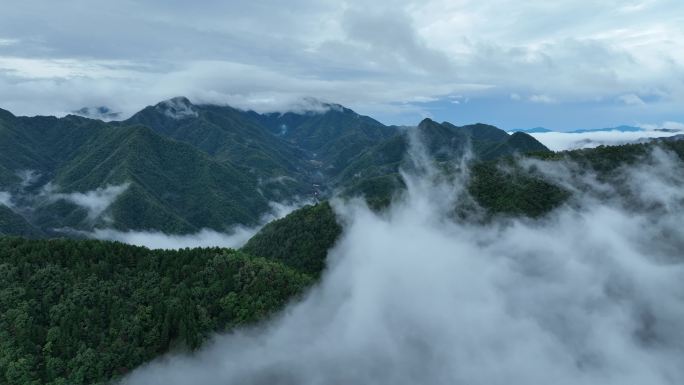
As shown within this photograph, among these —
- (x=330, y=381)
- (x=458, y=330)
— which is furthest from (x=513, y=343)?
(x=330, y=381)

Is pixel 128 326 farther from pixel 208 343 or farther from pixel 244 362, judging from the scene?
pixel 244 362

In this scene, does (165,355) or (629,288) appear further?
(629,288)

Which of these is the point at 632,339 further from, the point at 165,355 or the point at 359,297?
the point at 165,355

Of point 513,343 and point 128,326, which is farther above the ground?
point 128,326

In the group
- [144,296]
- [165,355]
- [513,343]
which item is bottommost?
[513,343]

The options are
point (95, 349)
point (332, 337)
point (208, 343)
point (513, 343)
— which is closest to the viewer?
point (95, 349)

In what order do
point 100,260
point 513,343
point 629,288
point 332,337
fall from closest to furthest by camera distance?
point 100,260 < point 332,337 < point 513,343 < point 629,288

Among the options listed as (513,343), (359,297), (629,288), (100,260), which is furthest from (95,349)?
(629,288)
